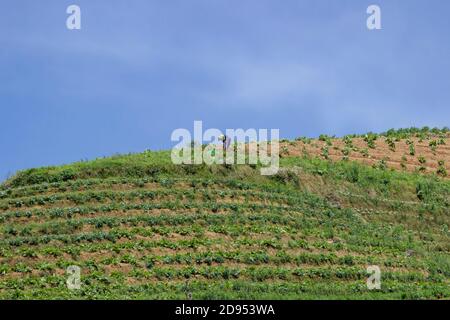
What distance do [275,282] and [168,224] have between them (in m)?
7.22

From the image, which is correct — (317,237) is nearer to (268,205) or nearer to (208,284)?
(268,205)

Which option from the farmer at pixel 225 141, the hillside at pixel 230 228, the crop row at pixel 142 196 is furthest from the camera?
the farmer at pixel 225 141

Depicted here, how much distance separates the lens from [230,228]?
1368 inches

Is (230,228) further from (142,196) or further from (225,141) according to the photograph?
(225,141)

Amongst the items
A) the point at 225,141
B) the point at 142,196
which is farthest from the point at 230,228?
the point at 225,141

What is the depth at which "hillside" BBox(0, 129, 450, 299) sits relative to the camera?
28688 millimetres

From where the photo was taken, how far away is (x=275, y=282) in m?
29.3

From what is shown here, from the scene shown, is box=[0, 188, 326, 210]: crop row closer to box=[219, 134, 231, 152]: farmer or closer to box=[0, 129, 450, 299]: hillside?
box=[0, 129, 450, 299]: hillside

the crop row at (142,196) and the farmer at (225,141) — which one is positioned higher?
the farmer at (225,141)

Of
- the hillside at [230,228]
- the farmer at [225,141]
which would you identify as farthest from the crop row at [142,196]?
the farmer at [225,141]

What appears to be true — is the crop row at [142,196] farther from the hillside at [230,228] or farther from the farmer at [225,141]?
the farmer at [225,141]

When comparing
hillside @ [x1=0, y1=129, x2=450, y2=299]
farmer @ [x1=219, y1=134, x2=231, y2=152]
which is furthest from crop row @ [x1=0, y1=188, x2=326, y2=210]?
farmer @ [x1=219, y1=134, x2=231, y2=152]

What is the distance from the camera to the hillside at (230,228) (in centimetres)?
2869
